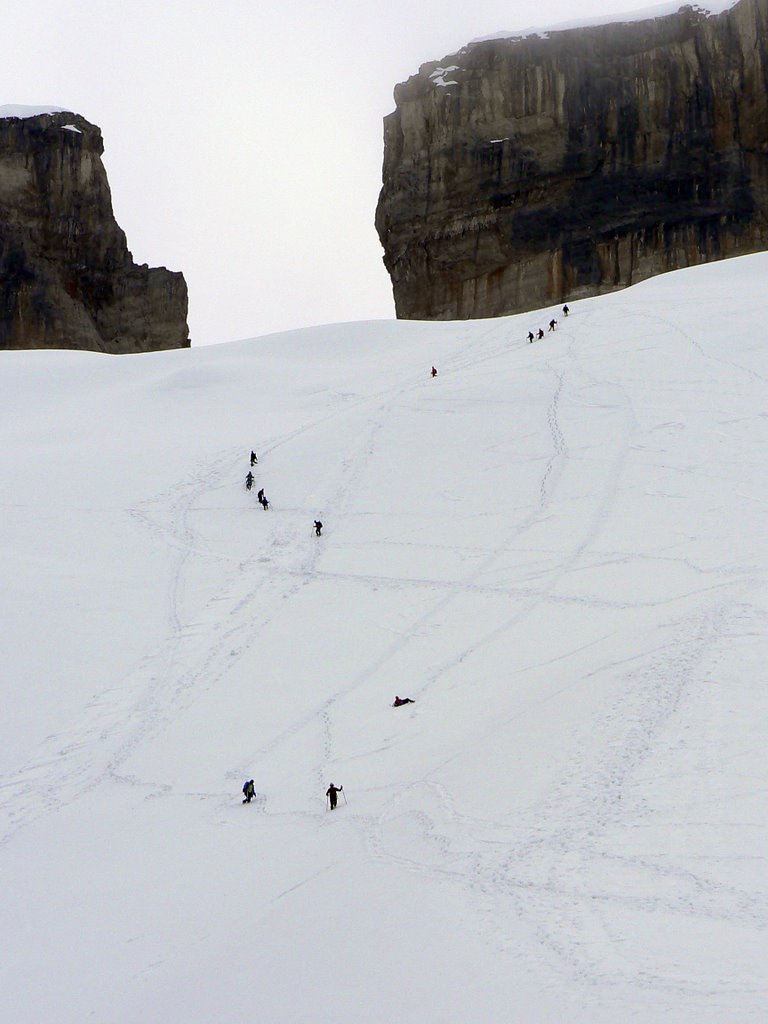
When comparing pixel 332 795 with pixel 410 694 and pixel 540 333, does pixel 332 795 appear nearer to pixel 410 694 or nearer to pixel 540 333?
pixel 410 694

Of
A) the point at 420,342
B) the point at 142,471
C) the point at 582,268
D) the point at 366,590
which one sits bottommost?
the point at 366,590

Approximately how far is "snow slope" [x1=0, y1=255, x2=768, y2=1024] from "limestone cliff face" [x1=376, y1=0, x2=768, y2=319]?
30524 mm

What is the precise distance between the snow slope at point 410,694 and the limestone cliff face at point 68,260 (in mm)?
33058

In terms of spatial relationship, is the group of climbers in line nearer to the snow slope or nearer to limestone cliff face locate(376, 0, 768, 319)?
the snow slope

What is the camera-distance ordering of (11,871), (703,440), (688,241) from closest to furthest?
(11,871) → (703,440) → (688,241)

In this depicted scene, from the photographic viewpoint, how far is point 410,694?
14781mm

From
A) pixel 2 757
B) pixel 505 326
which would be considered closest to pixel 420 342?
pixel 505 326

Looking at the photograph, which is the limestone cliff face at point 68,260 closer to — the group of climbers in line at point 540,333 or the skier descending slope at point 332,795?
the group of climbers in line at point 540,333

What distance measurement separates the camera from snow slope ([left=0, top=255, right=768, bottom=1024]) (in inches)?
346

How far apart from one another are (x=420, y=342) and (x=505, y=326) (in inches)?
113

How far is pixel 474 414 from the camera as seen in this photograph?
2523 cm

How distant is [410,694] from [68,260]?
53959mm

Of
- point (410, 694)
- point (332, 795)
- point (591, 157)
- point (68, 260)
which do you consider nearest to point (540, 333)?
point (410, 694)

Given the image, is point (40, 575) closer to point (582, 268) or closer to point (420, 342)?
point (420, 342)
